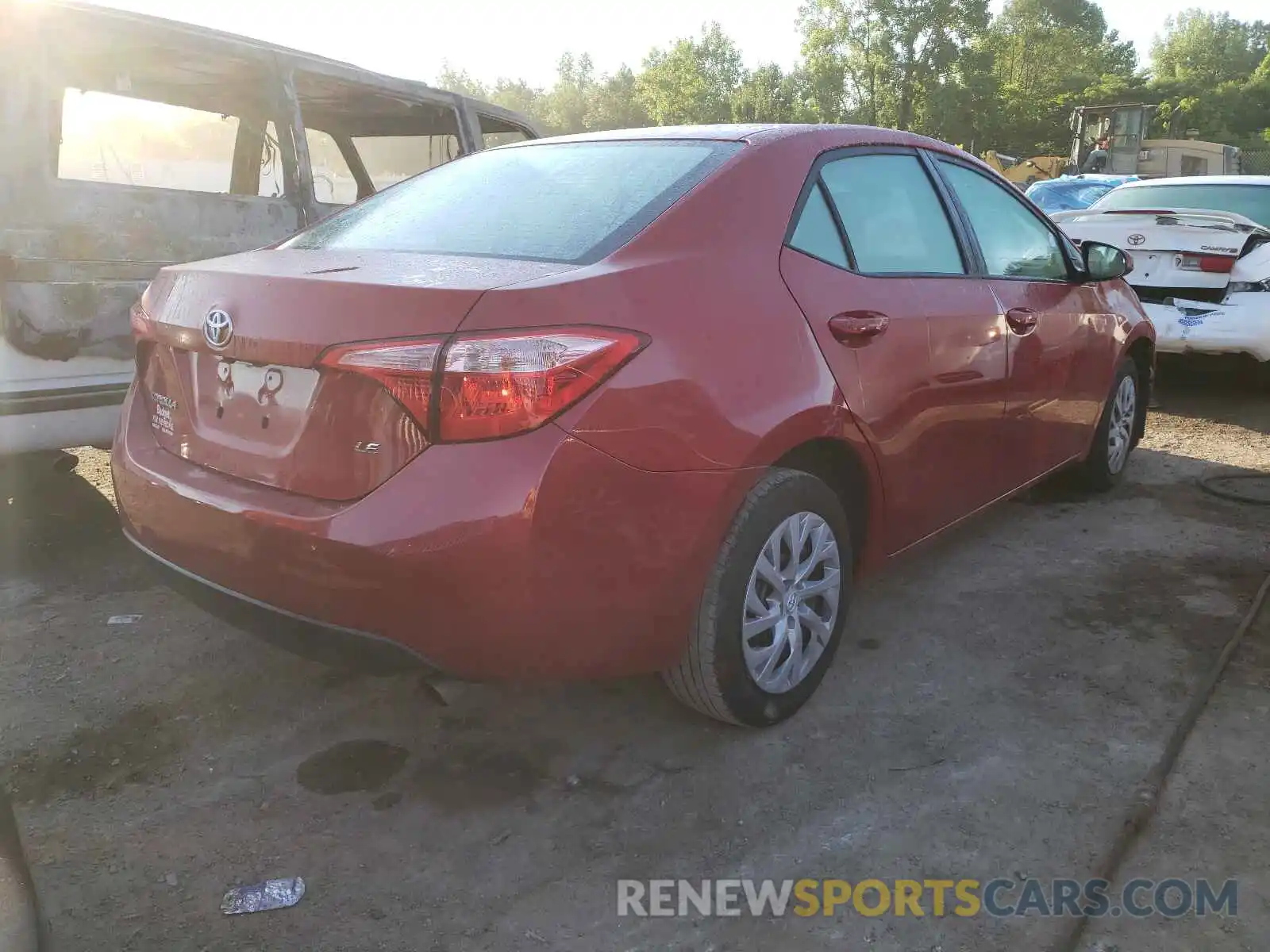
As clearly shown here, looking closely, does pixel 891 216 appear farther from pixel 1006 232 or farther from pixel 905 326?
pixel 1006 232

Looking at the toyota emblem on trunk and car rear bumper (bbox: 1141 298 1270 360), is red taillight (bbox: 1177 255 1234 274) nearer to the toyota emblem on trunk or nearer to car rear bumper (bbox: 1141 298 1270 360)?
car rear bumper (bbox: 1141 298 1270 360)

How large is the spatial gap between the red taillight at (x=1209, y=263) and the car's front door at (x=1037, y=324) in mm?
2666

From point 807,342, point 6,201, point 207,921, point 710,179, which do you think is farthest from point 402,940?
point 6,201

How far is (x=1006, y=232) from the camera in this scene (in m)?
3.72

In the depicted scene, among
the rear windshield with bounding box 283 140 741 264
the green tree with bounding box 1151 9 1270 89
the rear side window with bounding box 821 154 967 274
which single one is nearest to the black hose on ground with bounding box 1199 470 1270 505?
the rear side window with bounding box 821 154 967 274

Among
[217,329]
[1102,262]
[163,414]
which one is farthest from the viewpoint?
[1102,262]

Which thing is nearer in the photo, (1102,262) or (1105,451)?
(1102,262)

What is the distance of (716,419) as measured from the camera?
229 centimetres

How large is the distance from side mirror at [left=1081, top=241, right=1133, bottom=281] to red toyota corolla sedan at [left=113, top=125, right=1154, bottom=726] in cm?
115

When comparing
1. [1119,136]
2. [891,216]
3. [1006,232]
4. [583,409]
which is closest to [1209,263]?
[1006,232]

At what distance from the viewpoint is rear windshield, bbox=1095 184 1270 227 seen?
7938 millimetres

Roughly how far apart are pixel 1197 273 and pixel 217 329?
6194 mm

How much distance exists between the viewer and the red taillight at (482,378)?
6.52 feet

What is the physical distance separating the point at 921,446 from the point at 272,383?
1831 millimetres
